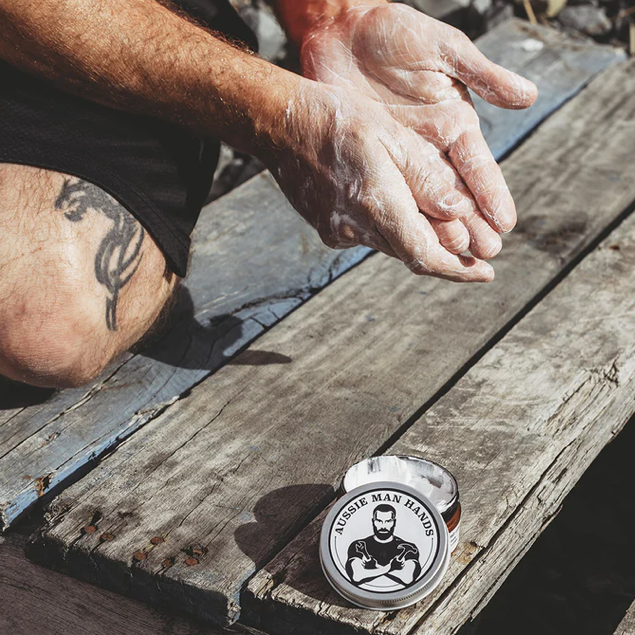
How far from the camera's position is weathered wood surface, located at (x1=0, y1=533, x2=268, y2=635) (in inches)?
52.9

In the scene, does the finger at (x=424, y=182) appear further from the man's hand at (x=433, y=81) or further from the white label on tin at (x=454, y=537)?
the white label on tin at (x=454, y=537)

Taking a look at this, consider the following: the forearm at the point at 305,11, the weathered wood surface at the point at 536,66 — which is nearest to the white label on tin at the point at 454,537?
the forearm at the point at 305,11

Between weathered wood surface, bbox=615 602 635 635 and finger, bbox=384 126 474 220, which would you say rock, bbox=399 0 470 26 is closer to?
finger, bbox=384 126 474 220

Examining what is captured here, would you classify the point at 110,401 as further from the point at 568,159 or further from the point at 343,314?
the point at 568,159

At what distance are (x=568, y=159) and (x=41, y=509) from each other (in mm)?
1706

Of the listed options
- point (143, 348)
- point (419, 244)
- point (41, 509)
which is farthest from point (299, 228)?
point (41, 509)

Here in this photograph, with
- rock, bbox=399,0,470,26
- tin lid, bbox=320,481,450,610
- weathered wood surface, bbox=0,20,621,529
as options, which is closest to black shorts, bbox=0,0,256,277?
weathered wood surface, bbox=0,20,621,529

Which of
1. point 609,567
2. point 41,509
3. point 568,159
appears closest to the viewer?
point 41,509

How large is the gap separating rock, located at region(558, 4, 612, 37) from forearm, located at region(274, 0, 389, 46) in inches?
85.2

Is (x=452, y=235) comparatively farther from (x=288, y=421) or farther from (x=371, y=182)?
(x=288, y=421)

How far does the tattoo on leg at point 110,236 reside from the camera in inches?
65.1

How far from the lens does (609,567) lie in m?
1.83

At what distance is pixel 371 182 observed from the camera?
5.07 ft

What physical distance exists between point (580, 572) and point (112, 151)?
1.33m
